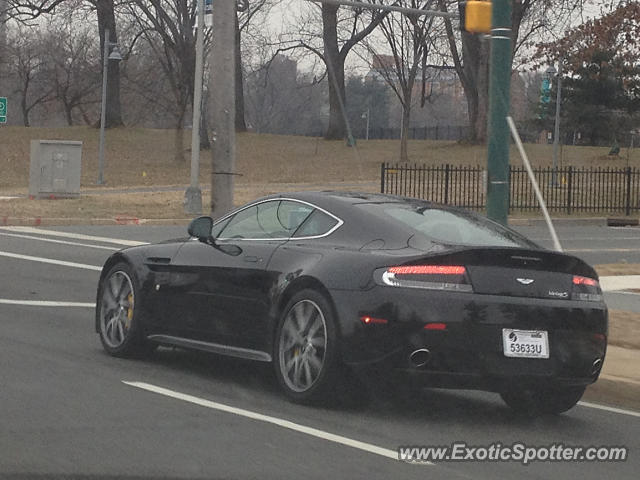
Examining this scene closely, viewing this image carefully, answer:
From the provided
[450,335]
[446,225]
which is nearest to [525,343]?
[450,335]

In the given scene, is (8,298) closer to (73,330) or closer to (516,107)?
(73,330)

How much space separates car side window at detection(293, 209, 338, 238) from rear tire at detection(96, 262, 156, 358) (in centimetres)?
173

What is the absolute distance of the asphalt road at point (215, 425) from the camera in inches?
261

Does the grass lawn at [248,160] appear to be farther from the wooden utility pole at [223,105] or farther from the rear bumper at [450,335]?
the rear bumper at [450,335]

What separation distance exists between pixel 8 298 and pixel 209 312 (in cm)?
565

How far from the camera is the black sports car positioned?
7961 mm

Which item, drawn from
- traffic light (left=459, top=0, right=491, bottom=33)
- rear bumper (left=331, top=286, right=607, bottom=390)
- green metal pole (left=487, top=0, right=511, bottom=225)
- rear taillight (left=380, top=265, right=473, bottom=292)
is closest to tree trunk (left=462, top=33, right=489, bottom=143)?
traffic light (left=459, top=0, right=491, bottom=33)

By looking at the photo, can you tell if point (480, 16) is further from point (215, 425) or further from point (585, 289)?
point (215, 425)

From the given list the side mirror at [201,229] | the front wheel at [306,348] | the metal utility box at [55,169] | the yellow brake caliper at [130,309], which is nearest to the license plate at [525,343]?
the front wheel at [306,348]

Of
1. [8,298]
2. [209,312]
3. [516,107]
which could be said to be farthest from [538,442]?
[516,107]

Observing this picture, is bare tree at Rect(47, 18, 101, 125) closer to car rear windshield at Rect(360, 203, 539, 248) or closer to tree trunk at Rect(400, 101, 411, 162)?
tree trunk at Rect(400, 101, 411, 162)

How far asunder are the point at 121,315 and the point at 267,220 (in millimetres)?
1660

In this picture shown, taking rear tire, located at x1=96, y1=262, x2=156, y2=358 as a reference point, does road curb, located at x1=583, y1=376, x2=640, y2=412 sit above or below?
below

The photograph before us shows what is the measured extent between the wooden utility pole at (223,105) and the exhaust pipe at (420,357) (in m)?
12.9
